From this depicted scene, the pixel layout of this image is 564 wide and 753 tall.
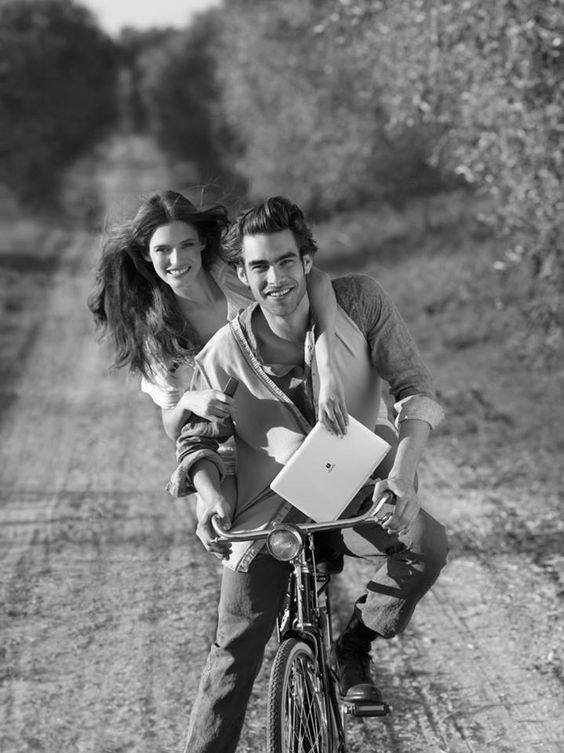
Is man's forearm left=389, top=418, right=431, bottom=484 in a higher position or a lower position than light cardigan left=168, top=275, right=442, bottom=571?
lower

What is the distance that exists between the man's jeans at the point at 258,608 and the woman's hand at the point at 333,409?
0.48m

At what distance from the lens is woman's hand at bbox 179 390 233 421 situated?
3.95 meters

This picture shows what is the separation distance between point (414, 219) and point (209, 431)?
20337 mm

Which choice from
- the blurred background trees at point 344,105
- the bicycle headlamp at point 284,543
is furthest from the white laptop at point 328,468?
the blurred background trees at point 344,105

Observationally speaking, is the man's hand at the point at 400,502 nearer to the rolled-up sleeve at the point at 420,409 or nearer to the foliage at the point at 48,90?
the rolled-up sleeve at the point at 420,409

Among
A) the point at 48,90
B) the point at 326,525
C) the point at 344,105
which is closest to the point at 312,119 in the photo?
the point at 344,105

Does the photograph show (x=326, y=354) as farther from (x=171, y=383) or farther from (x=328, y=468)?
(x=171, y=383)

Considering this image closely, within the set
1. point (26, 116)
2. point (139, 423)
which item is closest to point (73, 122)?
point (26, 116)

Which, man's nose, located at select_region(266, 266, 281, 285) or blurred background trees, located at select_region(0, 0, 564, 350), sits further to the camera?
blurred background trees, located at select_region(0, 0, 564, 350)

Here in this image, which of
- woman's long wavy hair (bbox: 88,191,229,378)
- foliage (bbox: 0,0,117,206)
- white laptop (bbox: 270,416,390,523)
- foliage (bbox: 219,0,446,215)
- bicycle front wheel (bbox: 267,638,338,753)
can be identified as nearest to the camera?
bicycle front wheel (bbox: 267,638,338,753)

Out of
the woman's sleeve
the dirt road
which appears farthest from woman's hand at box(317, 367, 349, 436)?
the dirt road

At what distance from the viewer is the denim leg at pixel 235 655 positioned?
3855 mm

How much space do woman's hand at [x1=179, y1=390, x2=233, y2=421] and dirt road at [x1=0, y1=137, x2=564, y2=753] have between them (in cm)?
146

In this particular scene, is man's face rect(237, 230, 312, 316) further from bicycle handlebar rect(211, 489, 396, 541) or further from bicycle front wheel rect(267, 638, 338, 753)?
bicycle front wheel rect(267, 638, 338, 753)
